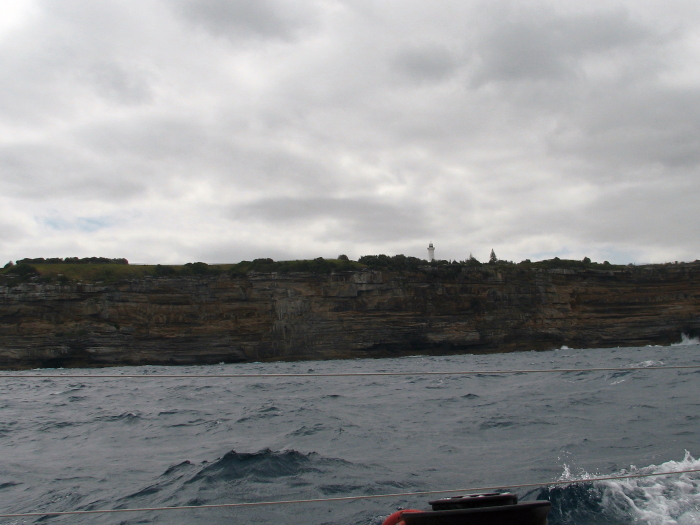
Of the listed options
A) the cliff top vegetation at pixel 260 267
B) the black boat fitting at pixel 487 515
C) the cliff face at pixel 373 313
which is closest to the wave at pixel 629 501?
the black boat fitting at pixel 487 515

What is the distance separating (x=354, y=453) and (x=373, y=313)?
60145mm

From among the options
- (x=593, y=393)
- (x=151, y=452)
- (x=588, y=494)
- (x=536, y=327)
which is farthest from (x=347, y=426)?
(x=536, y=327)

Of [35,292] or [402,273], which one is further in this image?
[402,273]

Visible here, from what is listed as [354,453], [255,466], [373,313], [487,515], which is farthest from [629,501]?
[373,313]

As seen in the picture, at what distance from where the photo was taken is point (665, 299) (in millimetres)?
69062

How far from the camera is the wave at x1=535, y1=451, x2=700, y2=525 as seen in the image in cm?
585

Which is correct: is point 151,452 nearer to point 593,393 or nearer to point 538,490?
point 538,490

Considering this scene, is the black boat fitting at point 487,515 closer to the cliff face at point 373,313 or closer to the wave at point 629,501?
the wave at point 629,501

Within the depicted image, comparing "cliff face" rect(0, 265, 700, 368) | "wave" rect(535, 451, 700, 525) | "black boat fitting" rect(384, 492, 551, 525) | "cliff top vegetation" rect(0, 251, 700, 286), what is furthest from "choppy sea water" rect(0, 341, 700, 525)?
"cliff top vegetation" rect(0, 251, 700, 286)

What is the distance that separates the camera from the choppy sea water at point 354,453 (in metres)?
6.34

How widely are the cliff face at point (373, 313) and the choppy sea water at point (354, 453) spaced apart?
52518 millimetres

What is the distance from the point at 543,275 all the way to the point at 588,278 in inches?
226

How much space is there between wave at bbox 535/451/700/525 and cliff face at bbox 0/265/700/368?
203ft

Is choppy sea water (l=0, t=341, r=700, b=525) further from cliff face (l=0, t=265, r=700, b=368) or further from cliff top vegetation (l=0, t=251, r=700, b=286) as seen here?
cliff top vegetation (l=0, t=251, r=700, b=286)
